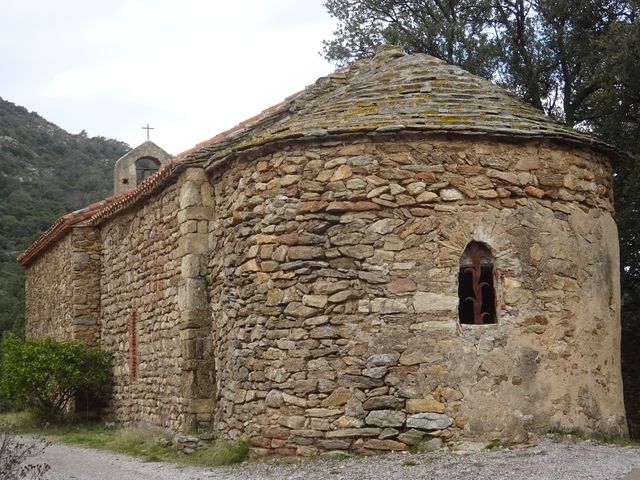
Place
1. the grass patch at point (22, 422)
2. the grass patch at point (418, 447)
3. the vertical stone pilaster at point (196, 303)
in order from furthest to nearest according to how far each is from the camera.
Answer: the grass patch at point (22, 422), the vertical stone pilaster at point (196, 303), the grass patch at point (418, 447)

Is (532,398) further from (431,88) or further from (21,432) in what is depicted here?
(21,432)

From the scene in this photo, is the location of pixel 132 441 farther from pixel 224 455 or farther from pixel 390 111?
pixel 390 111

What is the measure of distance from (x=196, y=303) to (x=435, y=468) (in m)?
4.10

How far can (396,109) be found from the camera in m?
9.38

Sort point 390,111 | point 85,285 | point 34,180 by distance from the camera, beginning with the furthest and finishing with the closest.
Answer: point 34,180 → point 85,285 → point 390,111

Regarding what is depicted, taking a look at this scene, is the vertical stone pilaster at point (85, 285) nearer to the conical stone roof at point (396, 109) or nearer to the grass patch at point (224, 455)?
the conical stone roof at point (396, 109)

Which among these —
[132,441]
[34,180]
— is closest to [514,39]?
[132,441]

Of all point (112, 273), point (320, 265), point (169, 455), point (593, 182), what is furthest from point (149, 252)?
point (593, 182)

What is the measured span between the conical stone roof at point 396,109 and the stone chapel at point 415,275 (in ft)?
0.10

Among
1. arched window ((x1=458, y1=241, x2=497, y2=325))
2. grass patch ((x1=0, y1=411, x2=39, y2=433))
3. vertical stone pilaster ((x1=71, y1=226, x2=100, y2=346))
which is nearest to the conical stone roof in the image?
arched window ((x1=458, y1=241, x2=497, y2=325))

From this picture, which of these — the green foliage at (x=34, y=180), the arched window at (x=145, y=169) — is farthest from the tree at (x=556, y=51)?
the green foliage at (x=34, y=180)

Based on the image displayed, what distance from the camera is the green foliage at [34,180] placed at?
31312mm

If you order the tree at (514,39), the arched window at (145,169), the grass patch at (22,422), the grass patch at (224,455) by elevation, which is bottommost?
the grass patch at (22,422)

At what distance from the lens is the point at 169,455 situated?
32.9 ft
